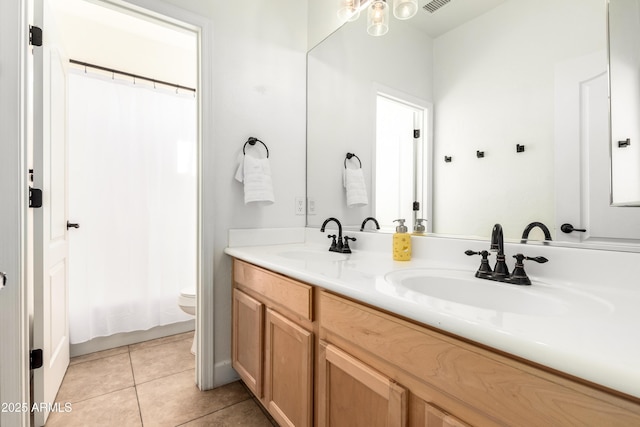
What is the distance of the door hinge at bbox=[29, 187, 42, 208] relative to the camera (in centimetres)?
125

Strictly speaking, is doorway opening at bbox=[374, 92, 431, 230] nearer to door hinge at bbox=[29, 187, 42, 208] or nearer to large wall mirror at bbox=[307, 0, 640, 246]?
large wall mirror at bbox=[307, 0, 640, 246]

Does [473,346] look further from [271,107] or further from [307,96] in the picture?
[307,96]

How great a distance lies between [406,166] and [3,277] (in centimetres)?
171

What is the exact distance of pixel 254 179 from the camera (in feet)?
5.57

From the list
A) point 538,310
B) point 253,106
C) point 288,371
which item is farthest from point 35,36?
point 538,310

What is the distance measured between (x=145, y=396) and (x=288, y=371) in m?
0.98

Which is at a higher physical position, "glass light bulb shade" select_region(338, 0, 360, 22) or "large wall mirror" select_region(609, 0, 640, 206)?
"glass light bulb shade" select_region(338, 0, 360, 22)

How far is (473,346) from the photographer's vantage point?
21.7 inches

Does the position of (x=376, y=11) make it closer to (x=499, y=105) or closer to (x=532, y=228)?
(x=499, y=105)

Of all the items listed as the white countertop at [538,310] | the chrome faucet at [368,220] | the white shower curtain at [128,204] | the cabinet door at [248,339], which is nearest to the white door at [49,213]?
the white shower curtain at [128,204]

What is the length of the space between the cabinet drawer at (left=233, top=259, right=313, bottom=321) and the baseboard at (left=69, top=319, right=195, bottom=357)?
1182mm

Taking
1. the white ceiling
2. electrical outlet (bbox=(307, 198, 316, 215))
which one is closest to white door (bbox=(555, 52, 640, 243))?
the white ceiling

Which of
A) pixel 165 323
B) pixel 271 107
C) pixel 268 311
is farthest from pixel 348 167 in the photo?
pixel 165 323

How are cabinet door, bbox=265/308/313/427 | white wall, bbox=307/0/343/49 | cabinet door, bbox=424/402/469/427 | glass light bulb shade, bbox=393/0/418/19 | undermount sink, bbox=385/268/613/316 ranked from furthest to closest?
white wall, bbox=307/0/343/49
glass light bulb shade, bbox=393/0/418/19
cabinet door, bbox=265/308/313/427
undermount sink, bbox=385/268/613/316
cabinet door, bbox=424/402/469/427
